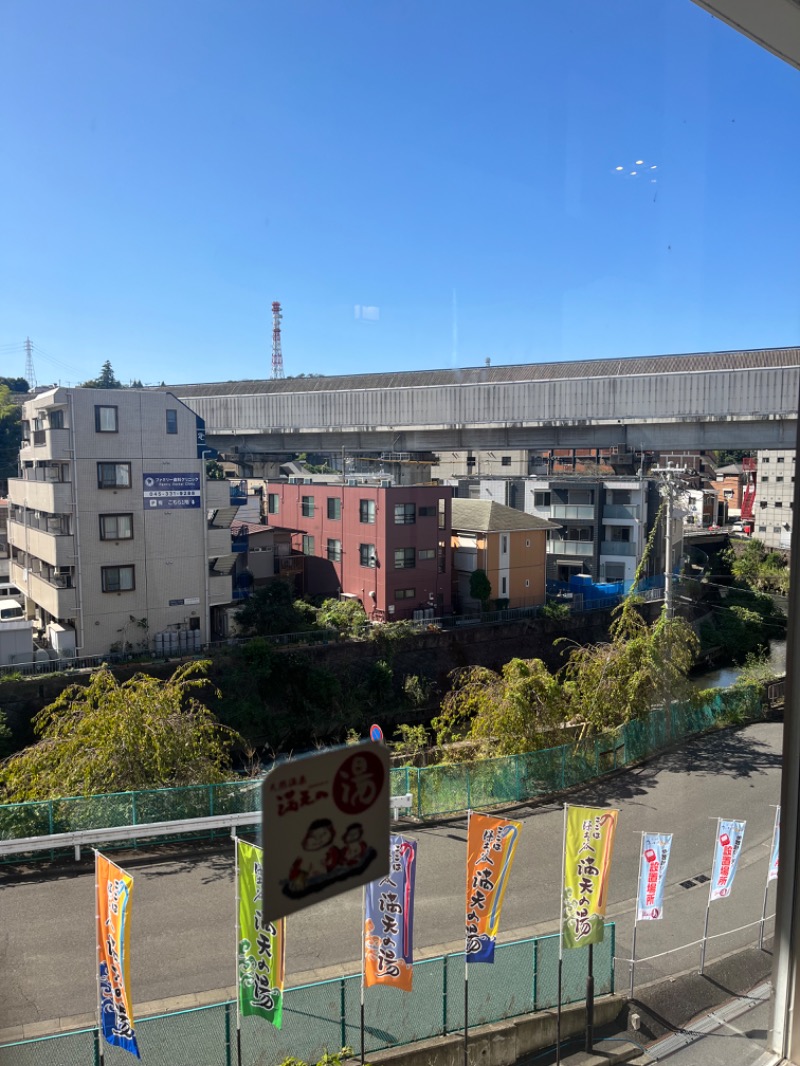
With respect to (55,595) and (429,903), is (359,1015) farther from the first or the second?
(55,595)

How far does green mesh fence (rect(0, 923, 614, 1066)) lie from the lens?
2162 millimetres

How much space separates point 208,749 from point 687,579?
378cm

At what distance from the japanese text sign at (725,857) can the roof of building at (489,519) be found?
17.4 ft

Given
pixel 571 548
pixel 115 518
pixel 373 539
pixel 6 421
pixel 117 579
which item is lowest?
pixel 117 579

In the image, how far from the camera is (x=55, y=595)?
7848 mm

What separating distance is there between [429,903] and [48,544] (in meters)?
6.15

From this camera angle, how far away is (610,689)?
560 centimetres

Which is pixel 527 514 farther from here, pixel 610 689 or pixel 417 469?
pixel 610 689

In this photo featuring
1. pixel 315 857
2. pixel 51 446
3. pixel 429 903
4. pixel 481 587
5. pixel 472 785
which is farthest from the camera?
pixel 481 587

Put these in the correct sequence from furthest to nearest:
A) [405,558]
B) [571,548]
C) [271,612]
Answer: [571,548] < [271,612] < [405,558]

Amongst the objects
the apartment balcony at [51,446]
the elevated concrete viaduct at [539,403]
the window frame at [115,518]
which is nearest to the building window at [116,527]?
the window frame at [115,518]

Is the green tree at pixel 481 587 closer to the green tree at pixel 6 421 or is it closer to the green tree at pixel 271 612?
Answer: the green tree at pixel 271 612

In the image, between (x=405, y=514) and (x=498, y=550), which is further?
(x=498, y=550)

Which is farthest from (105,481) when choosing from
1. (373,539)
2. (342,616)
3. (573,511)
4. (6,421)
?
(6,421)
